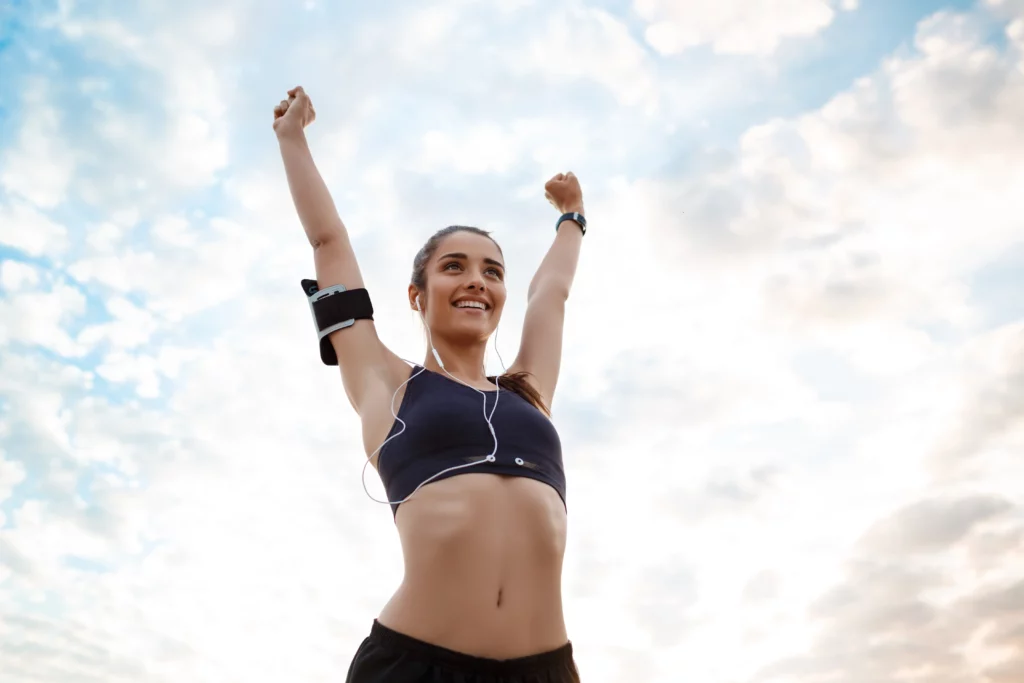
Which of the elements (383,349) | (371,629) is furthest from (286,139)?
(371,629)

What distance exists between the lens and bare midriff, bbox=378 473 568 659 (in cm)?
323

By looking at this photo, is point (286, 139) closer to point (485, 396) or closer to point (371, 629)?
point (485, 396)

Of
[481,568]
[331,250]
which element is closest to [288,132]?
[331,250]

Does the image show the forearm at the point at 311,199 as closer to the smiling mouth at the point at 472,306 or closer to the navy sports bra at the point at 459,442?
the smiling mouth at the point at 472,306

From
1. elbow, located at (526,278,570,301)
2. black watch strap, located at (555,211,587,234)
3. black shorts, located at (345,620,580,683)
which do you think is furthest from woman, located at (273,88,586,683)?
black watch strap, located at (555,211,587,234)

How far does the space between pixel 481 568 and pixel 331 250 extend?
6.03 feet

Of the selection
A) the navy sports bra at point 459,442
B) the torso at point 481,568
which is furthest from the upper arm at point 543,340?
the torso at point 481,568

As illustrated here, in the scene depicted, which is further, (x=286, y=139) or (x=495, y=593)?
(x=286, y=139)

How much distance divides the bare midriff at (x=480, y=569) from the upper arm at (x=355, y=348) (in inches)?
27.8

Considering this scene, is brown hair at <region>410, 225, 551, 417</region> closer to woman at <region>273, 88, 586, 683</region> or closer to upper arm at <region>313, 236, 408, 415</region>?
woman at <region>273, 88, 586, 683</region>

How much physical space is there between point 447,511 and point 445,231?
1825 millimetres

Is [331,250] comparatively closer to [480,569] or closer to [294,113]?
[294,113]

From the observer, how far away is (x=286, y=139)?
4531mm

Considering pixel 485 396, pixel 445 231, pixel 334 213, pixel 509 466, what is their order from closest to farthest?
pixel 509 466 < pixel 485 396 < pixel 334 213 < pixel 445 231
